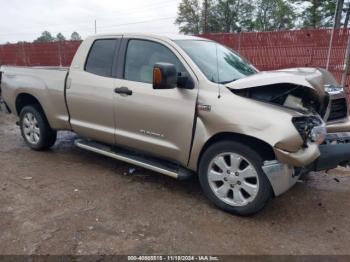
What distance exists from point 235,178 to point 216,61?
4.65 ft

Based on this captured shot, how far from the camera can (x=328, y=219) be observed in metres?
3.65

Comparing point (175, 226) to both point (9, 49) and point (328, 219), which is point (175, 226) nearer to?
point (328, 219)

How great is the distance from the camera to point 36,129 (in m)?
5.66

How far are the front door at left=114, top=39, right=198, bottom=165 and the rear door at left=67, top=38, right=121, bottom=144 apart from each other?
164 mm

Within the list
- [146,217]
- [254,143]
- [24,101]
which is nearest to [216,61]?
[254,143]

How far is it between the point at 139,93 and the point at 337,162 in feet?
7.42

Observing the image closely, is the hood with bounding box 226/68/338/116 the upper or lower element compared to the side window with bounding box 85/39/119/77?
lower

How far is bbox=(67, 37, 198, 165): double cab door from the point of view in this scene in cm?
386

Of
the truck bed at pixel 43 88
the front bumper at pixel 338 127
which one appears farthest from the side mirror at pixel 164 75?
the truck bed at pixel 43 88

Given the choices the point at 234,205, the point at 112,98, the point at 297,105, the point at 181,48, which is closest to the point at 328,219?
the point at 234,205

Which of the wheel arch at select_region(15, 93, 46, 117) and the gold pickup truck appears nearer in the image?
the gold pickup truck

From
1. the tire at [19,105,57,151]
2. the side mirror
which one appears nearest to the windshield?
the side mirror

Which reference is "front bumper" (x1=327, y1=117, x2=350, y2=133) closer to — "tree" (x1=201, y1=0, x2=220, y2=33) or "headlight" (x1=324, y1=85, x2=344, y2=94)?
"headlight" (x1=324, y1=85, x2=344, y2=94)

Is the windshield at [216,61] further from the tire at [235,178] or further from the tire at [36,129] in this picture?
the tire at [36,129]
